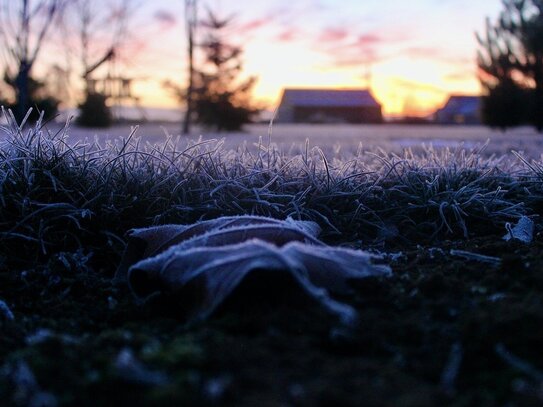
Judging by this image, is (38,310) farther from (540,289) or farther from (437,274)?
(540,289)

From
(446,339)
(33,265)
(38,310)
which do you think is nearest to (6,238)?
(33,265)

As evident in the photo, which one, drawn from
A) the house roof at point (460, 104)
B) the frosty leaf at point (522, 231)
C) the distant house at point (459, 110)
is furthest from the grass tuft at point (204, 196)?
the house roof at point (460, 104)

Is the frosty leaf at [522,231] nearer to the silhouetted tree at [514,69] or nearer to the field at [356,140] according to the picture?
the field at [356,140]

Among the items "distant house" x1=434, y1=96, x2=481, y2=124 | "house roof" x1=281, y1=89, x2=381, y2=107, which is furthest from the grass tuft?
"distant house" x1=434, y1=96, x2=481, y2=124

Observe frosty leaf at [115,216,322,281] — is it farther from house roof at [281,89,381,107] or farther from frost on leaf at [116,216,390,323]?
house roof at [281,89,381,107]

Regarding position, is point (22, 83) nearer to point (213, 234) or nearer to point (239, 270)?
point (213, 234)
